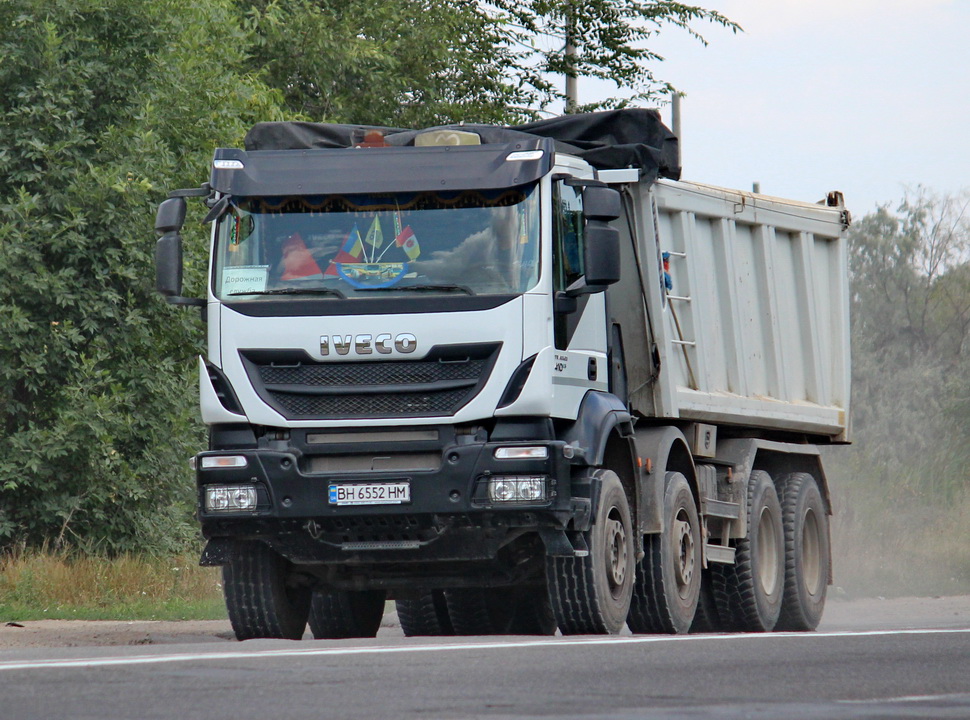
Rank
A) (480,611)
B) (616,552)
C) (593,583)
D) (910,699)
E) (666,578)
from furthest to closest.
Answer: (480,611) → (666,578) → (616,552) → (593,583) → (910,699)

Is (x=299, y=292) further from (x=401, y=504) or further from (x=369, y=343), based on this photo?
(x=401, y=504)

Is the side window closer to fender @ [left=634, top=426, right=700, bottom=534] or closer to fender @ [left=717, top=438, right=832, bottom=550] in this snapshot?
fender @ [left=634, top=426, right=700, bottom=534]

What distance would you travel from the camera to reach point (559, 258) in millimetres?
10672

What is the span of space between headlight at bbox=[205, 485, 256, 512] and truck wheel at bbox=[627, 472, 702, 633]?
287 centimetres

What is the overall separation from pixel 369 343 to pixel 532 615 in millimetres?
3745

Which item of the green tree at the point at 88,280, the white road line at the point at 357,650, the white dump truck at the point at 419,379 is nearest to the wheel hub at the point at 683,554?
the white dump truck at the point at 419,379

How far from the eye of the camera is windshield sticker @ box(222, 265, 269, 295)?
10.6 metres

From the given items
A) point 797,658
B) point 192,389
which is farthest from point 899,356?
point 797,658

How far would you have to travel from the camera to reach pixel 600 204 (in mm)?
10625

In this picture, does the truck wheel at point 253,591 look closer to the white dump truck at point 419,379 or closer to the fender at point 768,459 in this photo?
the white dump truck at point 419,379

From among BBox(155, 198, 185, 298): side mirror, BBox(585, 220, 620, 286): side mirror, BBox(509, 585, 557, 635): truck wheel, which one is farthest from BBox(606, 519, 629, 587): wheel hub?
BBox(155, 198, 185, 298): side mirror

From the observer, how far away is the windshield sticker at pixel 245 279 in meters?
10.6

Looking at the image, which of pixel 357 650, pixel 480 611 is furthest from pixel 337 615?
pixel 357 650

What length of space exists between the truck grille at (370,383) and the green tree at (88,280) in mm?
7279
